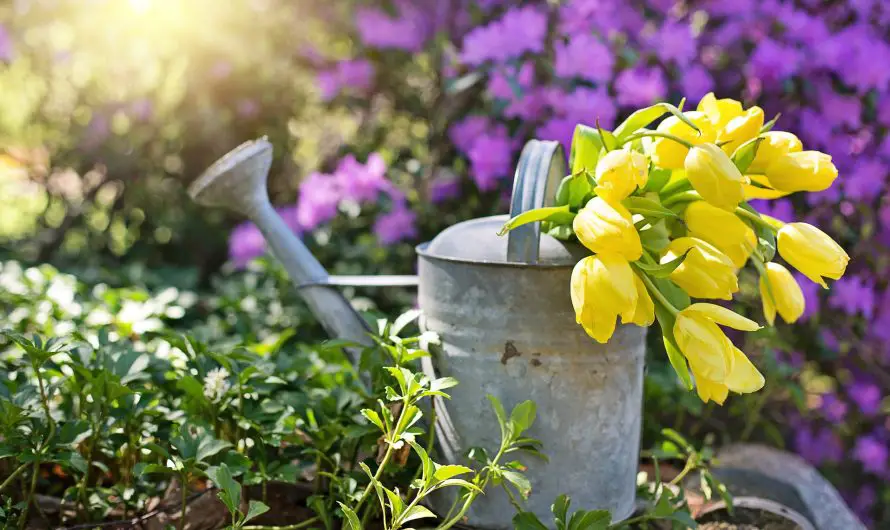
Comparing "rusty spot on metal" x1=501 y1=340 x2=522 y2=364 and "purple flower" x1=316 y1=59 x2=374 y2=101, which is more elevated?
"purple flower" x1=316 y1=59 x2=374 y2=101

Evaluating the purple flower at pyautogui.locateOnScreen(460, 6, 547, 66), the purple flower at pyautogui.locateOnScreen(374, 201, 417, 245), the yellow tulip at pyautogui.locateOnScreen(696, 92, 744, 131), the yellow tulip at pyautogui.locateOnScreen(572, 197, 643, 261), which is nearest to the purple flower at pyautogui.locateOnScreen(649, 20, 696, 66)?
the purple flower at pyautogui.locateOnScreen(460, 6, 547, 66)

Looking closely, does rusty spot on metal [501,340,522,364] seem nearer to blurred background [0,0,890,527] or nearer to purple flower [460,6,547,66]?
blurred background [0,0,890,527]

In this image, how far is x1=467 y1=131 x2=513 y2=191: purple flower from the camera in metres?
2.15

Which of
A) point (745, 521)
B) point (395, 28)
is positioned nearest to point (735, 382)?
point (745, 521)

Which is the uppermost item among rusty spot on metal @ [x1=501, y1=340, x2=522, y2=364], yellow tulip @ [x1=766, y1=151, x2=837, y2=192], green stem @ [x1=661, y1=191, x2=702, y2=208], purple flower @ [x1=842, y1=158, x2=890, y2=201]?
yellow tulip @ [x1=766, y1=151, x2=837, y2=192]

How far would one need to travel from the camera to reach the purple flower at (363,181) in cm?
230

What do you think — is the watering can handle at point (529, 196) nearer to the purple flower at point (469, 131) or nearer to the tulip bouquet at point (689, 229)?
the tulip bouquet at point (689, 229)

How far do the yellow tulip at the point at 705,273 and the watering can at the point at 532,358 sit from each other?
0.19m

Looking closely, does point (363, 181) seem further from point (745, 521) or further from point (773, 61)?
point (745, 521)

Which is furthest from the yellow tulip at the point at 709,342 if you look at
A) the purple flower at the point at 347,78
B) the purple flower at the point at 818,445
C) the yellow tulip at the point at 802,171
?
the purple flower at the point at 347,78

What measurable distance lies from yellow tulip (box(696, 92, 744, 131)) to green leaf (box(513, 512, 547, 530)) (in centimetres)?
62

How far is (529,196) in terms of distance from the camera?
3.89 ft

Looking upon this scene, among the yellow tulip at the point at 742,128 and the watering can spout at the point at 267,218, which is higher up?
the yellow tulip at the point at 742,128

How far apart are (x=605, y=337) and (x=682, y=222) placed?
259 millimetres
